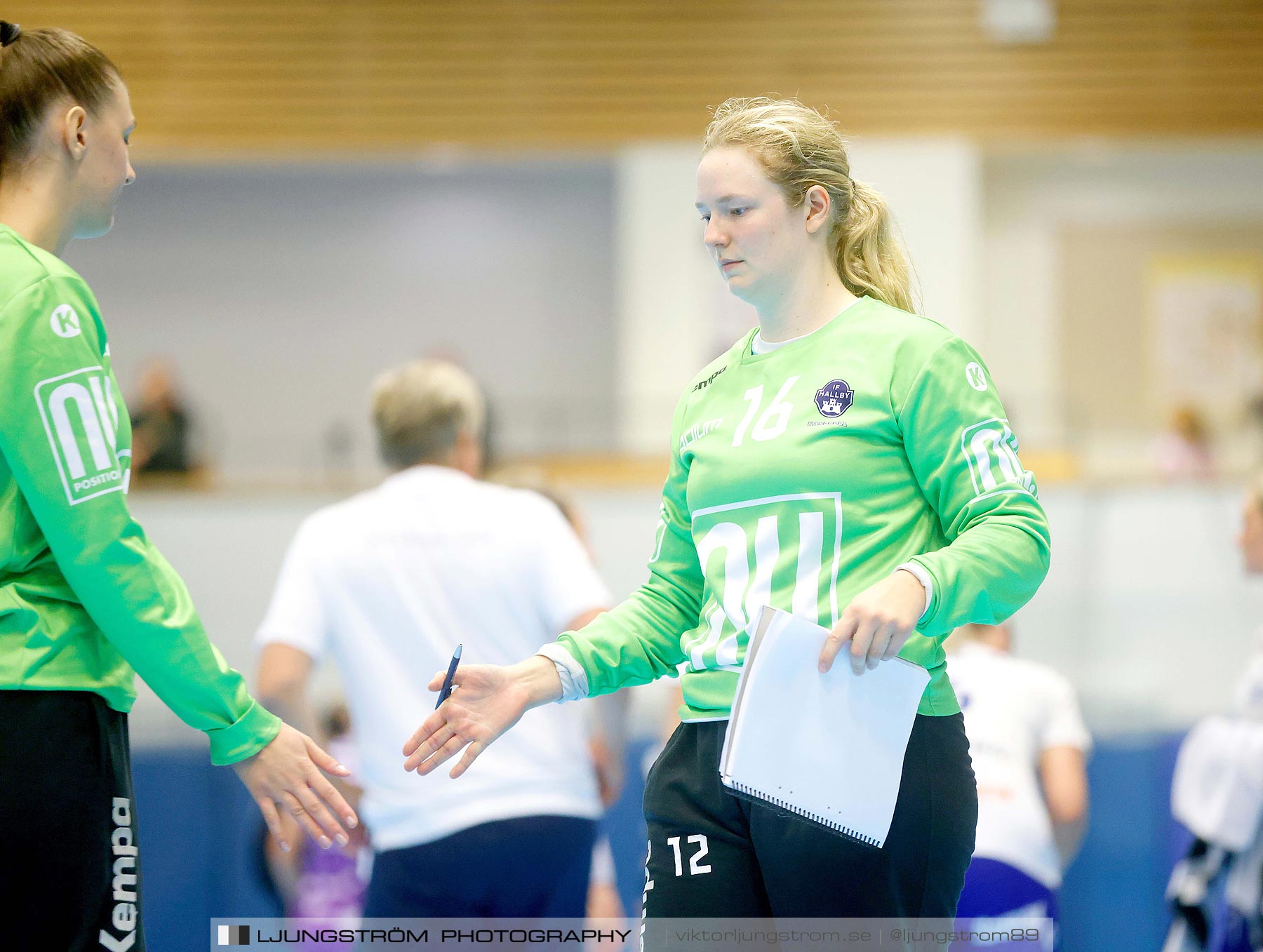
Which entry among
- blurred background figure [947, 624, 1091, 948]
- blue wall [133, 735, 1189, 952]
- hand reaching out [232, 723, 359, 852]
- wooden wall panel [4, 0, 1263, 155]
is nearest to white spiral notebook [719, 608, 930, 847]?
hand reaching out [232, 723, 359, 852]

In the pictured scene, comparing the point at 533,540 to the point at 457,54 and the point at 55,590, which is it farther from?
the point at 457,54

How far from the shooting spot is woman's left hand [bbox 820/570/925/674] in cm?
152

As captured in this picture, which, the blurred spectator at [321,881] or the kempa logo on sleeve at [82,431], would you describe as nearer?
the kempa logo on sleeve at [82,431]

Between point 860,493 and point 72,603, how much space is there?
1024mm

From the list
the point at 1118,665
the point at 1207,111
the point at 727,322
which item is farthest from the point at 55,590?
the point at 1207,111

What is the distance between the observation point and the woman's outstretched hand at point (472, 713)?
5.76 ft

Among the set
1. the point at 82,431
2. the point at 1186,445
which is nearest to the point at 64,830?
the point at 82,431

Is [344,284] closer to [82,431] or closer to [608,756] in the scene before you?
[608,756]

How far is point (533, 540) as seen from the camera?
2713 mm

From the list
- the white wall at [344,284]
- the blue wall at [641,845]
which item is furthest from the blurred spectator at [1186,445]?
the blue wall at [641,845]

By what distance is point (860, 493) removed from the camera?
1.70 metres

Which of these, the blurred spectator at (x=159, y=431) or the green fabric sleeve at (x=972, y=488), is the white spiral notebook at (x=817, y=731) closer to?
the green fabric sleeve at (x=972, y=488)

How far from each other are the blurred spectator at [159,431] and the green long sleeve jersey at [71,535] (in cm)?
724

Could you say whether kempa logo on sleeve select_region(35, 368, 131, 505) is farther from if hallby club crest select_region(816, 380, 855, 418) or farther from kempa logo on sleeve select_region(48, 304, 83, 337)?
if hallby club crest select_region(816, 380, 855, 418)
